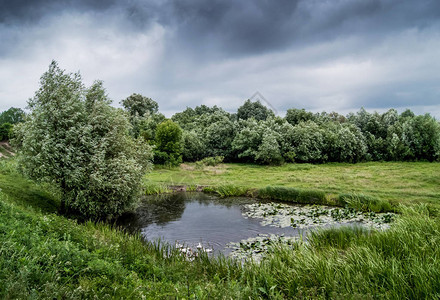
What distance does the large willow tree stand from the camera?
1598 cm

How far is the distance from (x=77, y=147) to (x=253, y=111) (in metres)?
62.2

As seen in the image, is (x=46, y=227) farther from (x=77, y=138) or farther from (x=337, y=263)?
(x=337, y=263)

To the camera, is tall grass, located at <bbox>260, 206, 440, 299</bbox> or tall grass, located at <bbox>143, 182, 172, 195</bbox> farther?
tall grass, located at <bbox>143, 182, 172, 195</bbox>

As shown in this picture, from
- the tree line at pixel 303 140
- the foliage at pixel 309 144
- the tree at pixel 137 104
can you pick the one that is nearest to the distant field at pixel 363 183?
the tree line at pixel 303 140

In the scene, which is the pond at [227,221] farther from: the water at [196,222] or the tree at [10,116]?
the tree at [10,116]

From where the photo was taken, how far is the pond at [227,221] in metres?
16.4

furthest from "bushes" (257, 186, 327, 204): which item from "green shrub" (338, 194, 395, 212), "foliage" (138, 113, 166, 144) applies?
"foliage" (138, 113, 166, 144)

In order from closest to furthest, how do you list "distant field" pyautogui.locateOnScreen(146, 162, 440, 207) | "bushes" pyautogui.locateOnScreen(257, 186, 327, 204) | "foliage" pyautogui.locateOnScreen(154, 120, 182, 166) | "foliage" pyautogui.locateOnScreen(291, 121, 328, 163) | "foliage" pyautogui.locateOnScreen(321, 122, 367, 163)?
1. "distant field" pyautogui.locateOnScreen(146, 162, 440, 207)
2. "bushes" pyautogui.locateOnScreen(257, 186, 327, 204)
3. "foliage" pyautogui.locateOnScreen(154, 120, 182, 166)
4. "foliage" pyautogui.locateOnScreen(321, 122, 367, 163)
5. "foliage" pyautogui.locateOnScreen(291, 121, 328, 163)

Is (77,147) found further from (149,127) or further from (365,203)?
(149,127)

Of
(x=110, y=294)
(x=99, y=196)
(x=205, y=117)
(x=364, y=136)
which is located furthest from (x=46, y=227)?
(x=205, y=117)

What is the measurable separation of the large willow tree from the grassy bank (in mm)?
5999

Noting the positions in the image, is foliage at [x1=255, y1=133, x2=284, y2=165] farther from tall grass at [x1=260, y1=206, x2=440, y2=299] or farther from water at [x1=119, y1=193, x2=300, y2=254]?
tall grass at [x1=260, y1=206, x2=440, y2=299]

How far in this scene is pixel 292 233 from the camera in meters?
16.7

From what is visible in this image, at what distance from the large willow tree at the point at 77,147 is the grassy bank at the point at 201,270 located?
5999 millimetres
